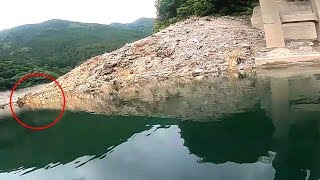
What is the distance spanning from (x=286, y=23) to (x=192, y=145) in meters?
17.6

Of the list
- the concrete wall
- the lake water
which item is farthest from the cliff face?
the lake water

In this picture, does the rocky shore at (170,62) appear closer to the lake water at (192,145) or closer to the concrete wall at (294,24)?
the concrete wall at (294,24)

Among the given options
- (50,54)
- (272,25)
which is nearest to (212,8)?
(272,25)

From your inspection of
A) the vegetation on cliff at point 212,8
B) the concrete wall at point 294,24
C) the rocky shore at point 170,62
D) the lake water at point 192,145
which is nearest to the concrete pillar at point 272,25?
the rocky shore at point 170,62

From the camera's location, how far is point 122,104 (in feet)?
76.0

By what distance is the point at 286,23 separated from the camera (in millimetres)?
28516

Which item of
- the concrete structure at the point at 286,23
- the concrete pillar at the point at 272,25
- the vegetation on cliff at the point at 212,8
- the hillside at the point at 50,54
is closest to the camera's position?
the concrete pillar at the point at 272,25

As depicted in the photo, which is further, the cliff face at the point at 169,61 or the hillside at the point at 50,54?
the hillside at the point at 50,54

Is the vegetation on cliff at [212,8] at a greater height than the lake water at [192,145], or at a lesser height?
greater

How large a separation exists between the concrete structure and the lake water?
20.8 feet

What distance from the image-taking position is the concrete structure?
88.7ft

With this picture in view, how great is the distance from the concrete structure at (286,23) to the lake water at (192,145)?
20.8ft

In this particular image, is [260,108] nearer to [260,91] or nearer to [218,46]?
[260,91]

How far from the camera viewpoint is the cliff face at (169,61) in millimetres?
27089
